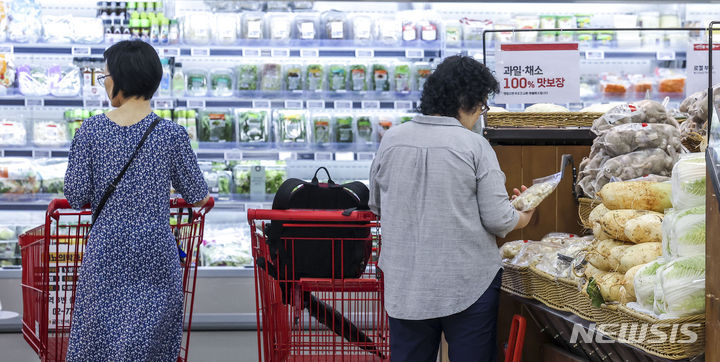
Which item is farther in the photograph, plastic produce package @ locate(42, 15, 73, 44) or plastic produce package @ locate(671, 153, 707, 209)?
plastic produce package @ locate(42, 15, 73, 44)

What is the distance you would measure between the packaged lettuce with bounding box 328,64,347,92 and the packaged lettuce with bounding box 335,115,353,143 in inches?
8.0

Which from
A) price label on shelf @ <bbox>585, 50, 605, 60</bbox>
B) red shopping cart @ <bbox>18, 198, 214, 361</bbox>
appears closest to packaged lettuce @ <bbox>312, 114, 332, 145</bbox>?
price label on shelf @ <bbox>585, 50, 605, 60</bbox>

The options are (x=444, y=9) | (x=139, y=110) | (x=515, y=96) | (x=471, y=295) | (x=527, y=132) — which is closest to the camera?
(x=471, y=295)

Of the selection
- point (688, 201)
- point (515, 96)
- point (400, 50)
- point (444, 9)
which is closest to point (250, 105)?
point (400, 50)

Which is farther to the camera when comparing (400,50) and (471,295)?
(400,50)

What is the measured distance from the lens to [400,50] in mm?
4801

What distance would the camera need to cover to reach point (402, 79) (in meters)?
5.02


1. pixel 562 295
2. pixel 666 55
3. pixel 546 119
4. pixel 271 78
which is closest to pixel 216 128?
pixel 271 78

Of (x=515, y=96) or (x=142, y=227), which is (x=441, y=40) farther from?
(x=142, y=227)

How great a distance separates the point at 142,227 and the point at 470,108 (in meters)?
1.03

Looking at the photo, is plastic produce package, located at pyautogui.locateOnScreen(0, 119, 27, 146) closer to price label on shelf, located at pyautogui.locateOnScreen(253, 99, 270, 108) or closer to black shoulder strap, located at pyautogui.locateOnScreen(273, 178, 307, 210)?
price label on shelf, located at pyautogui.locateOnScreen(253, 99, 270, 108)

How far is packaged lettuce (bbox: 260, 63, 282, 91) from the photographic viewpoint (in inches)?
196

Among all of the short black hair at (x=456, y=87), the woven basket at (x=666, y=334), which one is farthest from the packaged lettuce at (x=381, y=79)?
the woven basket at (x=666, y=334)

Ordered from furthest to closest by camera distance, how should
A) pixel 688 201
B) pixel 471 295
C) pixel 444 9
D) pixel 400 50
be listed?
pixel 444 9 → pixel 400 50 → pixel 471 295 → pixel 688 201
